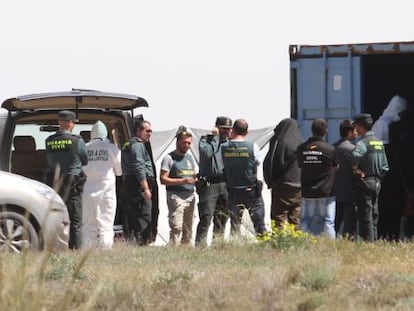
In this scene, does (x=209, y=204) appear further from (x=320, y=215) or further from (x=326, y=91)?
(x=326, y=91)

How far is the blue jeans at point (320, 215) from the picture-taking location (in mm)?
14734

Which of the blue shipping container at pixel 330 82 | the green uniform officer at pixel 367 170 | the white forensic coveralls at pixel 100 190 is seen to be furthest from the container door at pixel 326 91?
the white forensic coveralls at pixel 100 190

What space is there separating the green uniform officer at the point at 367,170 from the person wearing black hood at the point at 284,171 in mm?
823

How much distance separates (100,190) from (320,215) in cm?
270

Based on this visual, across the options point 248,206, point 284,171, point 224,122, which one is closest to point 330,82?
point 224,122

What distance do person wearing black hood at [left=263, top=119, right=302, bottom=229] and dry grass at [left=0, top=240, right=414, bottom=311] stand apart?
99.9 inches

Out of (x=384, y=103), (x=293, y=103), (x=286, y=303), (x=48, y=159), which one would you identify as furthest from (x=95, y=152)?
(x=286, y=303)

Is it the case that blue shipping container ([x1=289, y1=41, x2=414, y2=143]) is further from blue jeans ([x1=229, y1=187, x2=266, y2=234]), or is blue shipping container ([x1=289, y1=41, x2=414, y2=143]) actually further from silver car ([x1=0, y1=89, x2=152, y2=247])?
silver car ([x1=0, y1=89, x2=152, y2=247])

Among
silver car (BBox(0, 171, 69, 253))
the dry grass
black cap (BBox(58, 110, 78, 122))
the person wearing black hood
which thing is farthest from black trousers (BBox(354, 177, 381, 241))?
silver car (BBox(0, 171, 69, 253))

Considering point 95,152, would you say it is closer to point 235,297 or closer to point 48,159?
point 48,159

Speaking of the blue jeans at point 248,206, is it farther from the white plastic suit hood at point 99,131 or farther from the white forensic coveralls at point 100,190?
the white plastic suit hood at point 99,131

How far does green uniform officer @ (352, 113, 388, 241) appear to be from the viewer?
14547 millimetres

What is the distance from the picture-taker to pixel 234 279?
33.1 feet

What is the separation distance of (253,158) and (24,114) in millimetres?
2898
